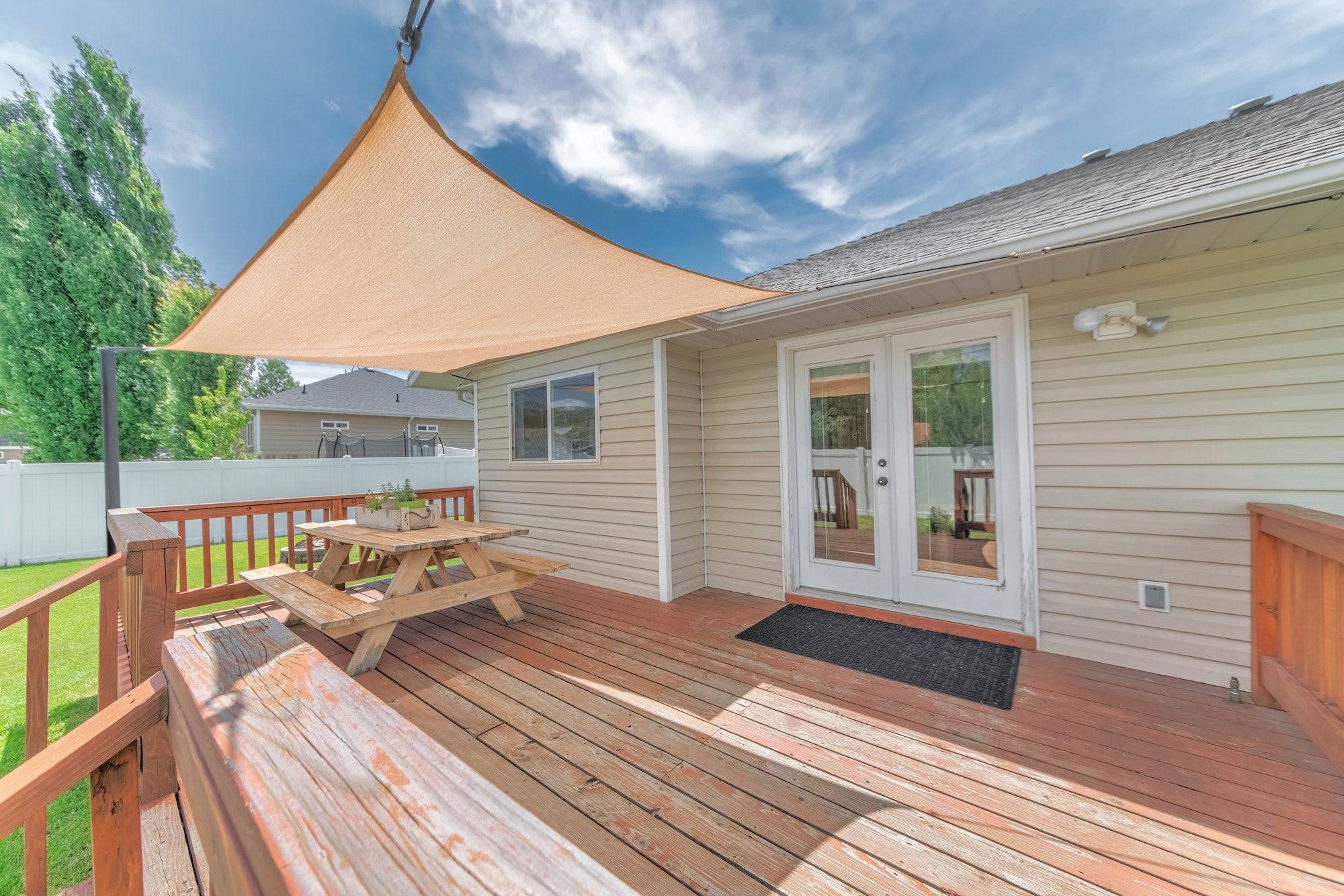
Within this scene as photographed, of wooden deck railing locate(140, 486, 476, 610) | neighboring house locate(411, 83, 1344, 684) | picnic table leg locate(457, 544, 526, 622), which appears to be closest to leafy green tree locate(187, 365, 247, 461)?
wooden deck railing locate(140, 486, 476, 610)

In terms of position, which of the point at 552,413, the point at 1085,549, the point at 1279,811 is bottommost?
the point at 1279,811

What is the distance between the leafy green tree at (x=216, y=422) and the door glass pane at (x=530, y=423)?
7856 mm

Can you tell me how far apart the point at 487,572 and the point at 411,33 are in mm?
2939

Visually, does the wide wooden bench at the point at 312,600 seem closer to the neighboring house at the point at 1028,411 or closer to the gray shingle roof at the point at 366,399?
the neighboring house at the point at 1028,411

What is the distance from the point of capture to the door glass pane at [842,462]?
3.59 m

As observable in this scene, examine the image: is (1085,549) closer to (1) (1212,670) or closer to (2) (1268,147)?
(1) (1212,670)

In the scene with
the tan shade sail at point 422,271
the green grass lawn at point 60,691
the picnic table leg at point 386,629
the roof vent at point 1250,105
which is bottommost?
the green grass lawn at point 60,691

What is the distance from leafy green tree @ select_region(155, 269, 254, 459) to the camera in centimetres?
851

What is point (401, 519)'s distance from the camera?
133 inches

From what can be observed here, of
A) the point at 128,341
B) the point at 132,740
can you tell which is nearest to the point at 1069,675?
the point at 132,740

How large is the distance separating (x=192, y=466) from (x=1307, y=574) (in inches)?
433

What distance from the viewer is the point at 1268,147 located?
2361 millimetres

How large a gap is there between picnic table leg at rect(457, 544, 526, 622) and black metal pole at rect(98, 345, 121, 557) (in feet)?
7.71

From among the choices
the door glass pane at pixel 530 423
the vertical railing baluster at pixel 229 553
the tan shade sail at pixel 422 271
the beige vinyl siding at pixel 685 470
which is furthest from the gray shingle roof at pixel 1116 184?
the vertical railing baluster at pixel 229 553
